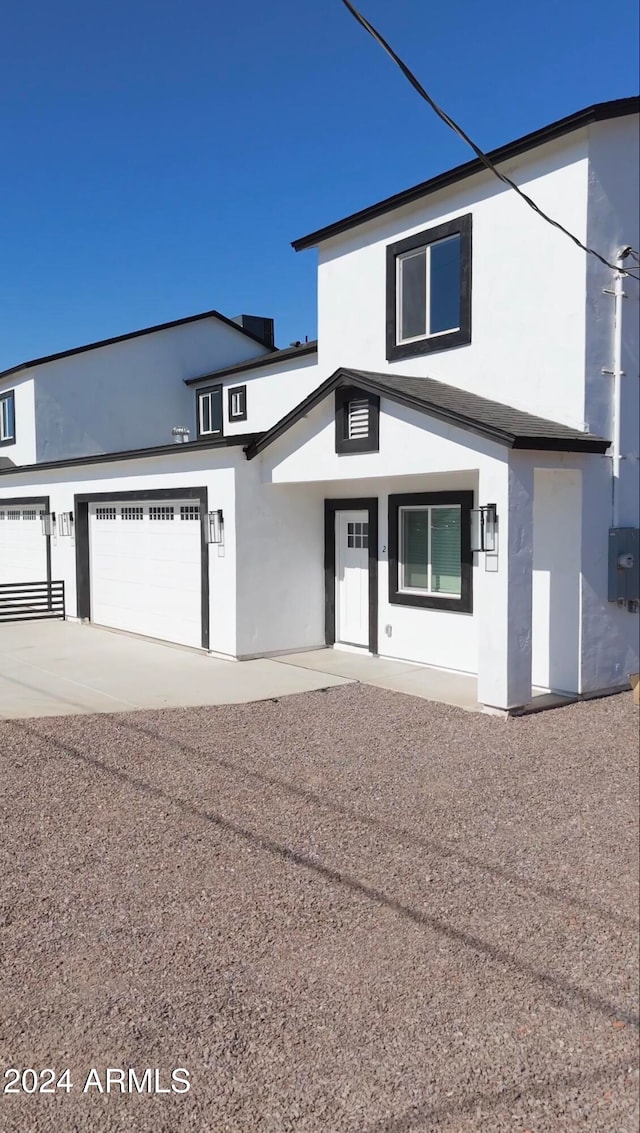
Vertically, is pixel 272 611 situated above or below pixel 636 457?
below

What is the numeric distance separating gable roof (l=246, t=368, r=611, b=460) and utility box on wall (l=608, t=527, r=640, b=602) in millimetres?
989

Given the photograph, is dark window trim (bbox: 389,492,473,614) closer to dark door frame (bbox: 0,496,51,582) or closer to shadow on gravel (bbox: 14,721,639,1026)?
shadow on gravel (bbox: 14,721,639,1026)

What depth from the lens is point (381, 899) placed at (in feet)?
15.6

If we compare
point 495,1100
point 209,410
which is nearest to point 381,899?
point 495,1100

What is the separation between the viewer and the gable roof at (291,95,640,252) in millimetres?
9008

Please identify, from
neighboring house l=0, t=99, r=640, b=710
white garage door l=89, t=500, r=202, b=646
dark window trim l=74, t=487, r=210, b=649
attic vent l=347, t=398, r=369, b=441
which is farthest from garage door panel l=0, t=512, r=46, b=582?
attic vent l=347, t=398, r=369, b=441

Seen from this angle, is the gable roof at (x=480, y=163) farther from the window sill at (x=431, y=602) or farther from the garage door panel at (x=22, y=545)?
the garage door panel at (x=22, y=545)

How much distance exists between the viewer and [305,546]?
12578mm

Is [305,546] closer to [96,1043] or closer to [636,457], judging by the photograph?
[636,457]

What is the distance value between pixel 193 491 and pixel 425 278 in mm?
4450

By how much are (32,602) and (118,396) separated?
6951mm

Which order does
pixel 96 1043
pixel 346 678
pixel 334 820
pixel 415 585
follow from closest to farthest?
pixel 96 1043, pixel 334 820, pixel 346 678, pixel 415 585

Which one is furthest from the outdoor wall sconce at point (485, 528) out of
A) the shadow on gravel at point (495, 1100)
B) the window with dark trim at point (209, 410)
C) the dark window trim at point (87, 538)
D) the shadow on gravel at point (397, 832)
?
the window with dark trim at point (209, 410)

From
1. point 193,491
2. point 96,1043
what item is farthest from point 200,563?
point 96,1043
